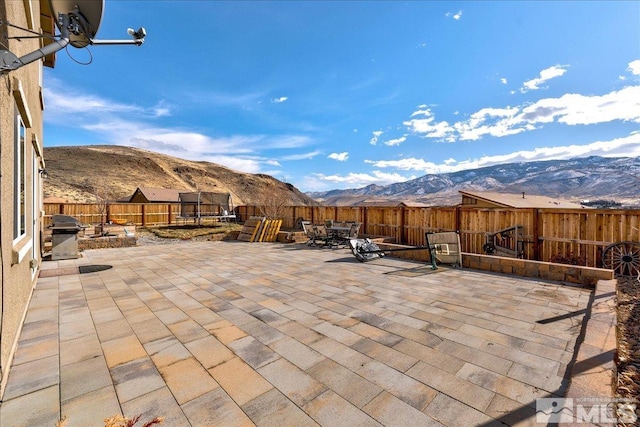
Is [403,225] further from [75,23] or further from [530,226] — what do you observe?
[75,23]

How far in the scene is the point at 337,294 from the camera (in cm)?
456

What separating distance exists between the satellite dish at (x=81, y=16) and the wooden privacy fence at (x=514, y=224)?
31.1 ft

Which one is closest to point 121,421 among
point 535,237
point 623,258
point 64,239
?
point 64,239

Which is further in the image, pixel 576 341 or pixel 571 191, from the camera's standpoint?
pixel 571 191

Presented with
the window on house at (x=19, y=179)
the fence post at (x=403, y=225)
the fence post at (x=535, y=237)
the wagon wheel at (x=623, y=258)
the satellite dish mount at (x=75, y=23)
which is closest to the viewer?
the satellite dish mount at (x=75, y=23)

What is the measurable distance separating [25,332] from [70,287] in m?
2.12

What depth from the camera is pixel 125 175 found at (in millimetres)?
51094

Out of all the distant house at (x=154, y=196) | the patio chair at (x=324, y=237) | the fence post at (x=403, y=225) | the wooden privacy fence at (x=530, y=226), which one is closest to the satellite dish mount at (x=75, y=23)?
the patio chair at (x=324, y=237)

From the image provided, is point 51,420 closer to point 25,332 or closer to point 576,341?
point 25,332

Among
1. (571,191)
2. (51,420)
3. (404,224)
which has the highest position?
(571,191)

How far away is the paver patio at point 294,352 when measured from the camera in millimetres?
1953

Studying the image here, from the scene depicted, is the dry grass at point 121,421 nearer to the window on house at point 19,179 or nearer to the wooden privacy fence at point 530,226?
the window on house at point 19,179

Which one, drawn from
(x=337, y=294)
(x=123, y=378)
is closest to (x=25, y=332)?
(x=123, y=378)

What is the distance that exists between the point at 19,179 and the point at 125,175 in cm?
5782
